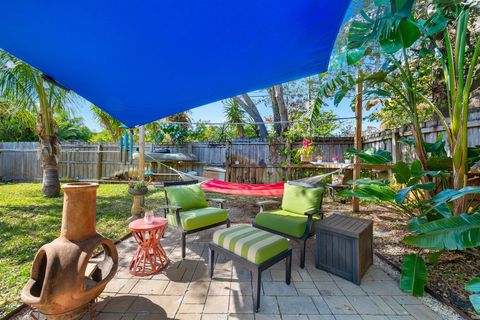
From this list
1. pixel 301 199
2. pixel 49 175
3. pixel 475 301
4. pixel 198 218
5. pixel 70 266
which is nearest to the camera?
pixel 475 301

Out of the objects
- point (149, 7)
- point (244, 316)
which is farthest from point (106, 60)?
point (244, 316)

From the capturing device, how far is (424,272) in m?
1.86

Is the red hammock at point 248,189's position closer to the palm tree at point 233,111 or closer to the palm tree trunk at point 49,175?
the palm tree trunk at point 49,175

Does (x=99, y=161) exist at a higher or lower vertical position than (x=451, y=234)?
higher

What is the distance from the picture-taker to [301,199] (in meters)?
2.84

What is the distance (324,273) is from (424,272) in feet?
2.70

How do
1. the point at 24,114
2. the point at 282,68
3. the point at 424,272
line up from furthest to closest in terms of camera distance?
the point at 24,114 → the point at 282,68 → the point at 424,272

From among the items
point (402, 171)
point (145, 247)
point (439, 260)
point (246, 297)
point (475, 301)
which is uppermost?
point (402, 171)

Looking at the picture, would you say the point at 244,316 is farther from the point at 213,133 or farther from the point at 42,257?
the point at 213,133

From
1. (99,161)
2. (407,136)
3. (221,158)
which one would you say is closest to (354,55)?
(407,136)

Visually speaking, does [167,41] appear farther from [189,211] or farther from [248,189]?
[248,189]

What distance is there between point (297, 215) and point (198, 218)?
1232mm

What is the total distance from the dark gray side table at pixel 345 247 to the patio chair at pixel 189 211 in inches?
49.3

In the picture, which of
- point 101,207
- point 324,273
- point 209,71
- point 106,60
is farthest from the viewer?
point 101,207
